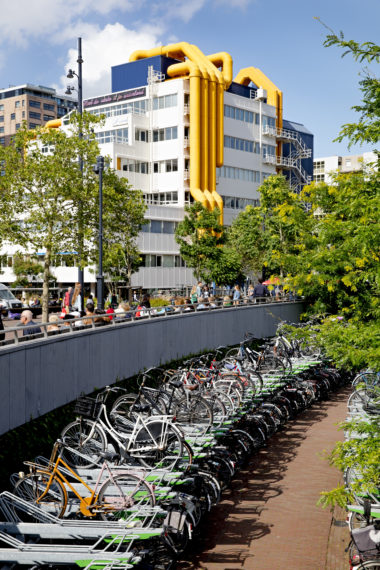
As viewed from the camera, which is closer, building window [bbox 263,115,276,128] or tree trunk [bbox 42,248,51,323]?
tree trunk [bbox 42,248,51,323]

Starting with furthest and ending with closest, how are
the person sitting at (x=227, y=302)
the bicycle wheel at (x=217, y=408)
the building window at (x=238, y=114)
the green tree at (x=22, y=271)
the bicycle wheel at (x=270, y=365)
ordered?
the building window at (x=238, y=114) < the green tree at (x=22, y=271) < the person sitting at (x=227, y=302) < the bicycle wheel at (x=270, y=365) < the bicycle wheel at (x=217, y=408)

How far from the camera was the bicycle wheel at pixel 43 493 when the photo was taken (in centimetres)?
845

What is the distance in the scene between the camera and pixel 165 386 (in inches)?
549

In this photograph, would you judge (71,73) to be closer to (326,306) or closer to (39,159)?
(39,159)

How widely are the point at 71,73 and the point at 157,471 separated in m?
23.7

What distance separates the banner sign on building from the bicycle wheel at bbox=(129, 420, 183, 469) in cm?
5764

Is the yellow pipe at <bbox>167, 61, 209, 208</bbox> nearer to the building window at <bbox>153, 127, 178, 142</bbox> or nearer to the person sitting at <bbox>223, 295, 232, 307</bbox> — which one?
the building window at <bbox>153, 127, 178, 142</bbox>

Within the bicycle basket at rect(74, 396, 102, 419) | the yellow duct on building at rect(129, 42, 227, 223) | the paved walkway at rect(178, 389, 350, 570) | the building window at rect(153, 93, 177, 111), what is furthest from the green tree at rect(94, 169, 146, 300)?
the building window at rect(153, 93, 177, 111)

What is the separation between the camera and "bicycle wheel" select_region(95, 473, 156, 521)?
8.27 meters

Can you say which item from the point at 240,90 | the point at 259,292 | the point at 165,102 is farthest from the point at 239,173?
the point at 259,292

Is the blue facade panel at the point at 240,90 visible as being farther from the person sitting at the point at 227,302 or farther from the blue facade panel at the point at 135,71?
the person sitting at the point at 227,302

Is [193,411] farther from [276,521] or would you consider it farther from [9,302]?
[9,302]

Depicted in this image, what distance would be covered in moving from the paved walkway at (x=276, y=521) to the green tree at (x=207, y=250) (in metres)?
35.6

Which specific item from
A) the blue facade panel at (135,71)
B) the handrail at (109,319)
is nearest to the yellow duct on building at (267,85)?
the blue facade panel at (135,71)
